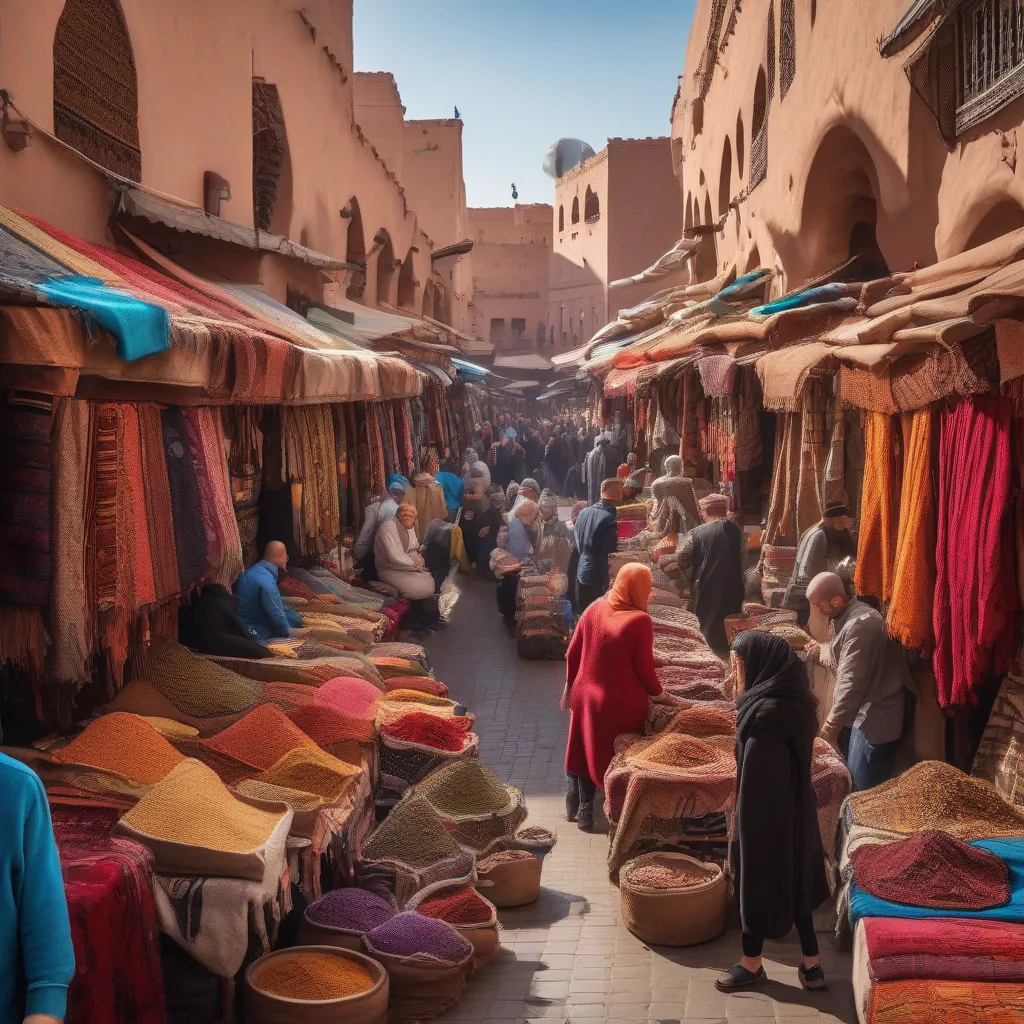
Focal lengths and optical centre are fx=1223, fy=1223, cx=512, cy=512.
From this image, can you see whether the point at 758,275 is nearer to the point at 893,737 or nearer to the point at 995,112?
the point at 995,112

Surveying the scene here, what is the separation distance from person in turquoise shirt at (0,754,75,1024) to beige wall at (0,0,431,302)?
12.7ft

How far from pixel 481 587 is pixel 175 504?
9487 mm

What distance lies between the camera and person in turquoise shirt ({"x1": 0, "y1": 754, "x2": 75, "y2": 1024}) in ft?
7.47

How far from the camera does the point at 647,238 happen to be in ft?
106

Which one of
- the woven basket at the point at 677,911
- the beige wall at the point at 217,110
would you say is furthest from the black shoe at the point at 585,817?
the beige wall at the point at 217,110

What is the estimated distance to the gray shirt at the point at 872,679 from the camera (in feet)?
18.0

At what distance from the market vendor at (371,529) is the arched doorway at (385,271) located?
918 cm

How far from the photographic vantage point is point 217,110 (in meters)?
8.94

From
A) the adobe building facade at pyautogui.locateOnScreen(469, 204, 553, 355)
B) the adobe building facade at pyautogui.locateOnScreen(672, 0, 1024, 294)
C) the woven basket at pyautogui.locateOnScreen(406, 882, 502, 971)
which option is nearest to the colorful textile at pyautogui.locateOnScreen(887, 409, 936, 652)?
the adobe building facade at pyautogui.locateOnScreen(672, 0, 1024, 294)

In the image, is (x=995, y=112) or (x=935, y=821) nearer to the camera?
(x=935, y=821)

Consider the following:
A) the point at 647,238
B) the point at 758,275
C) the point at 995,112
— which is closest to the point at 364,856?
the point at 995,112

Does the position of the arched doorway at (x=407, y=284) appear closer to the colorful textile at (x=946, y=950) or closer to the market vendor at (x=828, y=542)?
the market vendor at (x=828, y=542)

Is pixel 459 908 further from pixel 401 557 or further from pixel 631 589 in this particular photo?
pixel 401 557

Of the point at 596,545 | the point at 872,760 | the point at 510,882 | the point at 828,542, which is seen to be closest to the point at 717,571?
the point at 596,545
